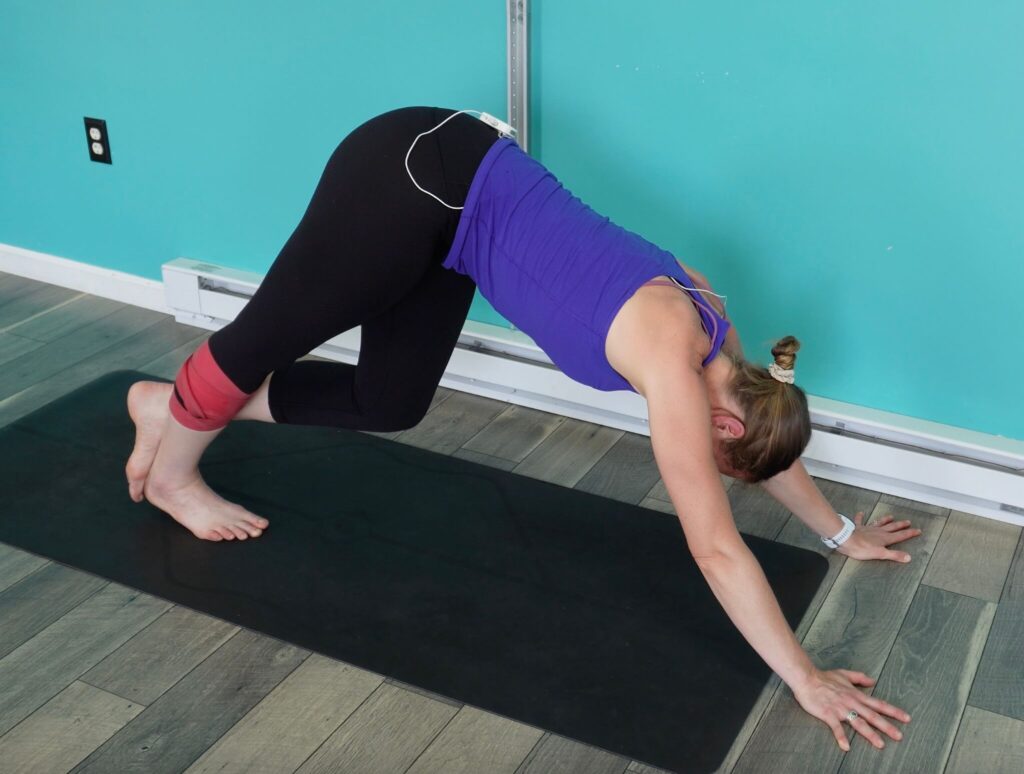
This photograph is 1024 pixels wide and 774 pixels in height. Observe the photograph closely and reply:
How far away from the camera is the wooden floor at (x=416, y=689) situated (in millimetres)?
1793

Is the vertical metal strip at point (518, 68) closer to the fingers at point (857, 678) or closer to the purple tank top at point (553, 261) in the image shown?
the purple tank top at point (553, 261)

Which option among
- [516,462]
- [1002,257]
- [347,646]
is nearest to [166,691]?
[347,646]

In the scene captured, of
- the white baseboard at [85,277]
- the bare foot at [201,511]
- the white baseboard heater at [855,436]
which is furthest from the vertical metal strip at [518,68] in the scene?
the white baseboard at [85,277]

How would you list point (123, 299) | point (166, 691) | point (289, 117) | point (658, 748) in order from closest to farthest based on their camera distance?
1. point (658, 748)
2. point (166, 691)
3. point (289, 117)
4. point (123, 299)

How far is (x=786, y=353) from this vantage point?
178 centimetres

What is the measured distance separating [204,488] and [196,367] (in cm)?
34

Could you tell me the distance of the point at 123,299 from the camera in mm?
3408

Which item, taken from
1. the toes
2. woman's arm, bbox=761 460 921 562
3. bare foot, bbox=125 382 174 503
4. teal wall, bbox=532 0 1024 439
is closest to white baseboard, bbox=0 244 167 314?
bare foot, bbox=125 382 174 503

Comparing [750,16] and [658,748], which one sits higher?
[750,16]

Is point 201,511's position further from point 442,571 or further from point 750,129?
point 750,129

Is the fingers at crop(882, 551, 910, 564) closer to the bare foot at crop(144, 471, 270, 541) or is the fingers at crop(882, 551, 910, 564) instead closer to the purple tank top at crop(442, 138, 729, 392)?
the purple tank top at crop(442, 138, 729, 392)

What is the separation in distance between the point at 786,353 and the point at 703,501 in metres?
0.27

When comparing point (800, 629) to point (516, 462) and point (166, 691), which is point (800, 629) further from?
point (166, 691)

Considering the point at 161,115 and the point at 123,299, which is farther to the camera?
the point at 123,299
